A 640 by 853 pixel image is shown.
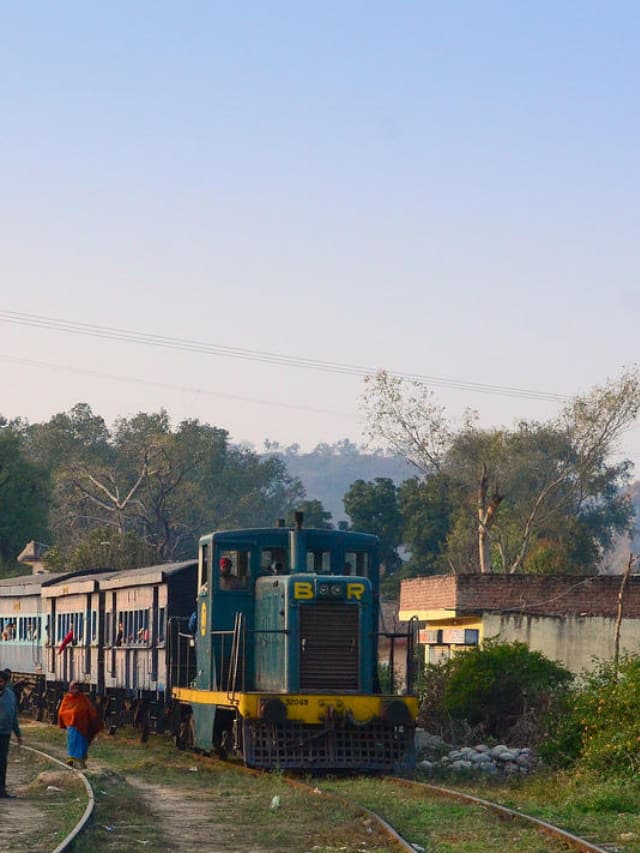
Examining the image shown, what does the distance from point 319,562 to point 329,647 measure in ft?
4.44

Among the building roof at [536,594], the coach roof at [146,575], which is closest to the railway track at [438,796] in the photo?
→ the coach roof at [146,575]

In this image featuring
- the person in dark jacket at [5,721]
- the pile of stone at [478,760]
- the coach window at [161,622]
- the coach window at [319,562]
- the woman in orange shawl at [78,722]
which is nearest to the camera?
the person in dark jacket at [5,721]

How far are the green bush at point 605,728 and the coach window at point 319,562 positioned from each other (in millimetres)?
4102

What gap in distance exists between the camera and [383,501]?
8794cm

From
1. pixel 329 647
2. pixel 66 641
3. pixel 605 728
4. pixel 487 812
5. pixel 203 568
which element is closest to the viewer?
pixel 487 812

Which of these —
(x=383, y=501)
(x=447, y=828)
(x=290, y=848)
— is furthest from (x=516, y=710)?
(x=383, y=501)

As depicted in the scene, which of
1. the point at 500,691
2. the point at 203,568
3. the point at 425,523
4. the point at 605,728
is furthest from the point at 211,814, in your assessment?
the point at 425,523

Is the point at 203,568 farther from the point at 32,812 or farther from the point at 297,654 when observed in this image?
the point at 32,812

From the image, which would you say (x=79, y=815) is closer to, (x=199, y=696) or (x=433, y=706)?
(x=199, y=696)

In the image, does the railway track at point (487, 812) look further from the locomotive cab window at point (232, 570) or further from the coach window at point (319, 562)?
the locomotive cab window at point (232, 570)

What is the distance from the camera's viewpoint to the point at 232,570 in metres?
20.1

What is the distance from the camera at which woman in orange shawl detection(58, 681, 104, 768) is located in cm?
1919

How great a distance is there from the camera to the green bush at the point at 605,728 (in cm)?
1852

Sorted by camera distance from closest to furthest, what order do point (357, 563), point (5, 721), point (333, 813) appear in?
point (333, 813)
point (5, 721)
point (357, 563)
